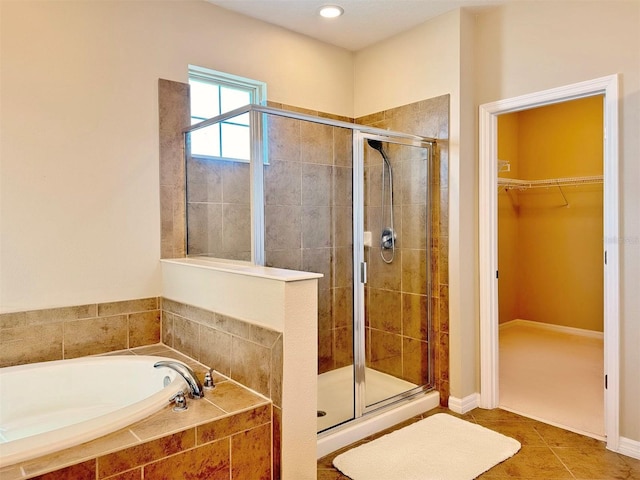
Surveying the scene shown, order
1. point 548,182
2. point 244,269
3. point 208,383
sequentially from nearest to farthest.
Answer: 1. point 208,383
2. point 244,269
3. point 548,182

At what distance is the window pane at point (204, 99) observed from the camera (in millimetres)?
2949

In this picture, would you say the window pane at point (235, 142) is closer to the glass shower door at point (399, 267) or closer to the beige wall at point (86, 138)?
the beige wall at point (86, 138)

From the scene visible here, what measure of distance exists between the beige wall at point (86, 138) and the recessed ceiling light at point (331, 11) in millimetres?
638

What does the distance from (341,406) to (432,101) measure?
2.15m

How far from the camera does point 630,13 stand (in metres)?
2.36

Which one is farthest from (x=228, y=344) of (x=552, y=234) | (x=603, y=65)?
(x=552, y=234)

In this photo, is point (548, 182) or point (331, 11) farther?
point (548, 182)

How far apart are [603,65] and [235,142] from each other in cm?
210

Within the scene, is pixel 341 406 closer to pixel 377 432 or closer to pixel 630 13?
pixel 377 432

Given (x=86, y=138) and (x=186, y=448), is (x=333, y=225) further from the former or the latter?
(x=186, y=448)

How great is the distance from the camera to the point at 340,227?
2924 millimetres

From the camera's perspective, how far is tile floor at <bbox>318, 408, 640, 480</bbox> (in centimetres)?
221

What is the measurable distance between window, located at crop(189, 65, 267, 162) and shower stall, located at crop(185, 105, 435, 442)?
0.04 feet

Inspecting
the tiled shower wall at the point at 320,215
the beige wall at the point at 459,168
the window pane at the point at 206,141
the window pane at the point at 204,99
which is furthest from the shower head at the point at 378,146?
the window pane at the point at 204,99
